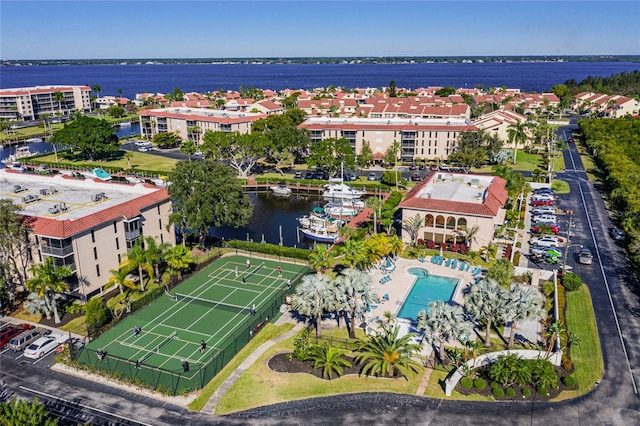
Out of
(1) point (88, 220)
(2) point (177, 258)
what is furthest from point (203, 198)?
(1) point (88, 220)

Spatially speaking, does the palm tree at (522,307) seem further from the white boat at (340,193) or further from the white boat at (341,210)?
the white boat at (340,193)

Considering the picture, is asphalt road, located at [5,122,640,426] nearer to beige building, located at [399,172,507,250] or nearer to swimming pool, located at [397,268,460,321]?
swimming pool, located at [397,268,460,321]

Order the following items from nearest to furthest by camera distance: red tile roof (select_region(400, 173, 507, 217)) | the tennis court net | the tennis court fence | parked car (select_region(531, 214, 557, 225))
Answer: the tennis court fence
the tennis court net
red tile roof (select_region(400, 173, 507, 217))
parked car (select_region(531, 214, 557, 225))

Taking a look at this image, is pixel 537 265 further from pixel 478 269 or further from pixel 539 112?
pixel 539 112

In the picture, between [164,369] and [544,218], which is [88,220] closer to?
[164,369]

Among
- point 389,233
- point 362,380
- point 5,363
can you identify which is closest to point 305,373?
point 362,380

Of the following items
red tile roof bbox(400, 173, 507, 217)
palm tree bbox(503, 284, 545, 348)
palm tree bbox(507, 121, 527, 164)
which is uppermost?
palm tree bbox(507, 121, 527, 164)

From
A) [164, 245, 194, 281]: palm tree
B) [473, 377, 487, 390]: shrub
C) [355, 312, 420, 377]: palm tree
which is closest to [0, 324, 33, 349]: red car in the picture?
[164, 245, 194, 281]: palm tree
